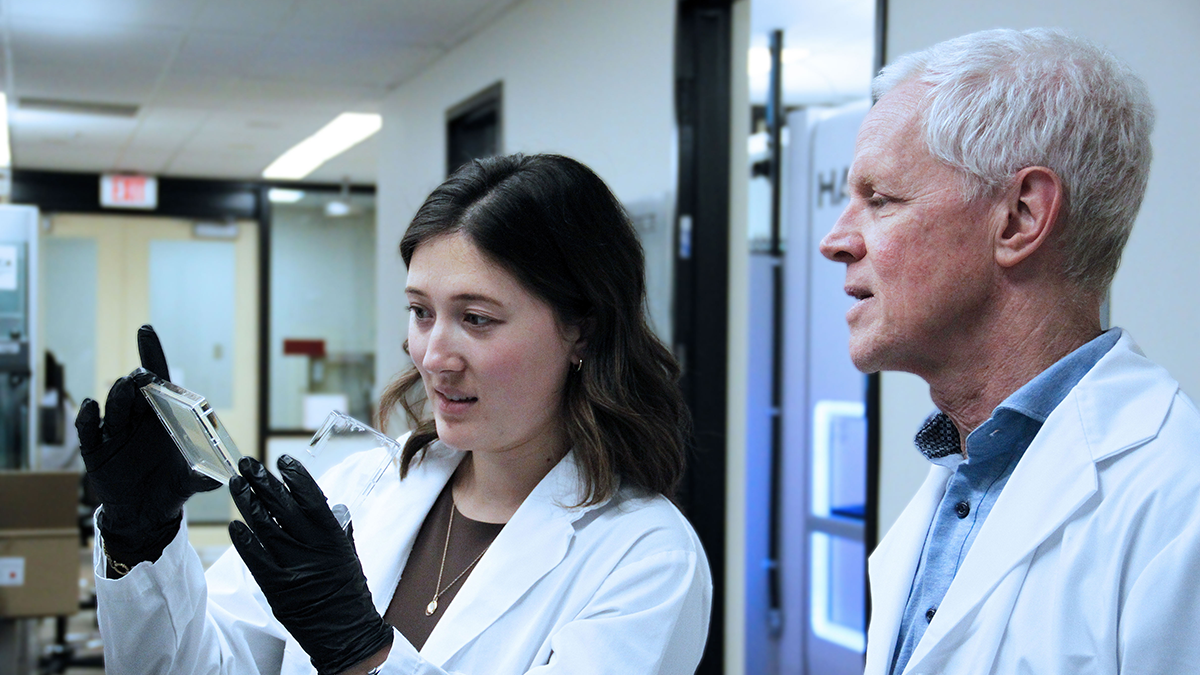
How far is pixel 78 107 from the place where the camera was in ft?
21.8

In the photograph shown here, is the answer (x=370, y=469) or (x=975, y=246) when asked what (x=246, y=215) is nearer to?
(x=370, y=469)

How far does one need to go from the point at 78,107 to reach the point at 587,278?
20.7 ft

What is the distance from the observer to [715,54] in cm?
341

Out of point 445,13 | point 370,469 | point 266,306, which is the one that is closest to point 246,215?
point 266,306

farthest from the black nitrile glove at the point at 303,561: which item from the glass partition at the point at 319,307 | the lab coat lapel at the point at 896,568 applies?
the glass partition at the point at 319,307

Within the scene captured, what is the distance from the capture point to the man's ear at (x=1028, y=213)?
38.3 inches

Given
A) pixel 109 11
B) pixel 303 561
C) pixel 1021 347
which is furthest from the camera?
pixel 109 11

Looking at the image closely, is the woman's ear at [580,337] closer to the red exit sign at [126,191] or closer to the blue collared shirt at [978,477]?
the blue collared shirt at [978,477]

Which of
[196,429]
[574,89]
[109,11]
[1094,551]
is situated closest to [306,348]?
[109,11]

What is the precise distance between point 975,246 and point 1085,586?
12.5 inches

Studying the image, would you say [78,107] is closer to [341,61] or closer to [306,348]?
[341,61]

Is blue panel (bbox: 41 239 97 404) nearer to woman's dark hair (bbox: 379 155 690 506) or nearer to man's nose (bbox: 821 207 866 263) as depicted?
woman's dark hair (bbox: 379 155 690 506)

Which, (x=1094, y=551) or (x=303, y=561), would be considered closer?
(x=1094, y=551)

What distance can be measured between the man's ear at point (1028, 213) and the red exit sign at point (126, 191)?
9.08 metres
